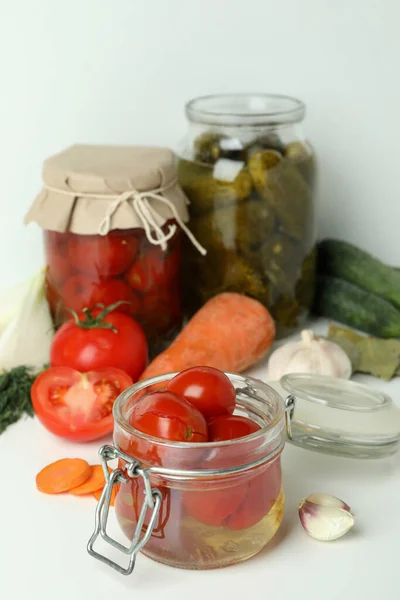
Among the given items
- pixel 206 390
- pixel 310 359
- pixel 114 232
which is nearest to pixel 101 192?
pixel 114 232

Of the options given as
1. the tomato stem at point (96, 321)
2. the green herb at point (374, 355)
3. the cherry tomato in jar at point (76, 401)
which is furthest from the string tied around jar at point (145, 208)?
the green herb at point (374, 355)

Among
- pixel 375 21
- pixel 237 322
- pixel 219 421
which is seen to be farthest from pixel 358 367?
pixel 375 21

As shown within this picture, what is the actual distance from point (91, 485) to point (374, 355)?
605 millimetres

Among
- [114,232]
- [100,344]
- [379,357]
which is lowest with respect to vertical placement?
[379,357]

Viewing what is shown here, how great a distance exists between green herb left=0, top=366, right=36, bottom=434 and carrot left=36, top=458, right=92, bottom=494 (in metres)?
0.20

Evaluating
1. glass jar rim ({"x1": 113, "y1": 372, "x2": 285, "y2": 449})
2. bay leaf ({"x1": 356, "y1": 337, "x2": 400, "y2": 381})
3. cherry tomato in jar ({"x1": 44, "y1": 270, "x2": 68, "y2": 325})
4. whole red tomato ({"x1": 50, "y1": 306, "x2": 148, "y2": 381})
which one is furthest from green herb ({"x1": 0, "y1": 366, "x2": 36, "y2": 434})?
bay leaf ({"x1": 356, "y1": 337, "x2": 400, "y2": 381})

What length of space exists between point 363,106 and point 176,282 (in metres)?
0.58

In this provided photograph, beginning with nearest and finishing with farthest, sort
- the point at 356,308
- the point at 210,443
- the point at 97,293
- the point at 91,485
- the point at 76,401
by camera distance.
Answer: the point at 210,443 < the point at 91,485 < the point at 76,401 < the point at 97,293 < the point at 356,308

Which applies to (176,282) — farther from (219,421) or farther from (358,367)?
(219,421)

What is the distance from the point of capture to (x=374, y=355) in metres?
1.46

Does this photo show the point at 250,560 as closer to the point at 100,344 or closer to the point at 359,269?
the point at 100,344

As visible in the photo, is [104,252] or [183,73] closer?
[104,252]

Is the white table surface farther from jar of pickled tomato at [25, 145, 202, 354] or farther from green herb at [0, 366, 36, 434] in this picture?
jar of pickled tomato at [25, 145, 202, 354]

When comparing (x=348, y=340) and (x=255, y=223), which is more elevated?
(x=255, y=223)
